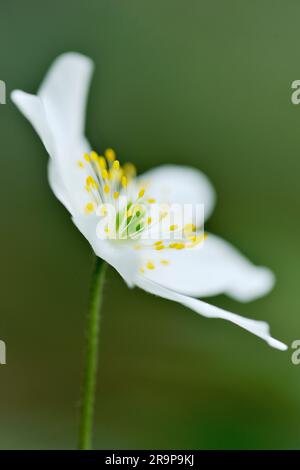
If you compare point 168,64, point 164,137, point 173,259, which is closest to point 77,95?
point 173,259

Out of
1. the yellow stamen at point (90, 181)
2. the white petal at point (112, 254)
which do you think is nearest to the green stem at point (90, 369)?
the white petal at point (112, 254)

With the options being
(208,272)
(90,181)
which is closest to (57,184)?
(90,181)

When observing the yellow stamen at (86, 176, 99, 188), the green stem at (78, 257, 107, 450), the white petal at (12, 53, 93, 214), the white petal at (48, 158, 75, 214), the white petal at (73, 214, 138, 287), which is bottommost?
the green stem at (78, 257, 107, 450)

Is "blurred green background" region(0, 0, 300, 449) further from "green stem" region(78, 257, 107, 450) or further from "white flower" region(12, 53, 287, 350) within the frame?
"green stem" region(78, 257, 107, 450)

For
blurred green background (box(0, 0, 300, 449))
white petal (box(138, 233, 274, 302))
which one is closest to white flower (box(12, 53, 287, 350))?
white petal (box(138, 233, 274, 302))

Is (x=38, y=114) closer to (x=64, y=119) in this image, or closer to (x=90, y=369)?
(x=64, y=119)

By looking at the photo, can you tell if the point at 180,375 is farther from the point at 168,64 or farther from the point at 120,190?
the point at 168,64

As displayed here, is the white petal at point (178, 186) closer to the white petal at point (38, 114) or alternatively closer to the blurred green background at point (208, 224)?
the blurred green background at point (208, 224)

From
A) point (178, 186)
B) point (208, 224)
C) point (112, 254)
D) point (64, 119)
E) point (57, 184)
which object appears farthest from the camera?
point (208, 224)
